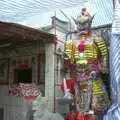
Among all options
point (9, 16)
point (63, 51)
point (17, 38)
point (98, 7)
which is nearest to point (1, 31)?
point (9, 16)

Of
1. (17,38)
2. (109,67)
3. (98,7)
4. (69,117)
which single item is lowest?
(69,117)

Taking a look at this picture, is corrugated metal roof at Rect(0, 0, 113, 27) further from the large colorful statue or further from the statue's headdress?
the large colorful statue

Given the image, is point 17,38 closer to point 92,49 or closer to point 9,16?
point 9,16

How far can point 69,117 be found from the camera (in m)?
6.46

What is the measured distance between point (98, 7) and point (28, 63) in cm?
177

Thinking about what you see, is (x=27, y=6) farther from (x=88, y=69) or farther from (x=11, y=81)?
(x=11, y=81)

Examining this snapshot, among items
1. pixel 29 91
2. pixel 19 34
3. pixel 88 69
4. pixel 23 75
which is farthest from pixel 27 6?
pixel 23 75

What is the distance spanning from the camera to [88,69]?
20.7 ft

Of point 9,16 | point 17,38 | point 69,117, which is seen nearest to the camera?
point 9,16

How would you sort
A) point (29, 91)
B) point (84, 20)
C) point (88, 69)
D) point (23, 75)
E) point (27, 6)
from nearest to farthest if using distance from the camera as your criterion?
point (27, 6) → point (88, 69) → point (84, 20) → point (29, 91) → point (23, 75)

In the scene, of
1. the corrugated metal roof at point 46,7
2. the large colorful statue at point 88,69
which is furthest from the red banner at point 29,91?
the corrugated metal roof at point 46,7

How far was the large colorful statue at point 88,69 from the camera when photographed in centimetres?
621

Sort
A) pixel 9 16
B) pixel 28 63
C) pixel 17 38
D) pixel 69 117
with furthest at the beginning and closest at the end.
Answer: pixel 28 63
pixel 17 38
pixel 69 117
pixel 9 16

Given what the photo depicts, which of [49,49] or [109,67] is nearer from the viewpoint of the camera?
[109,67]
